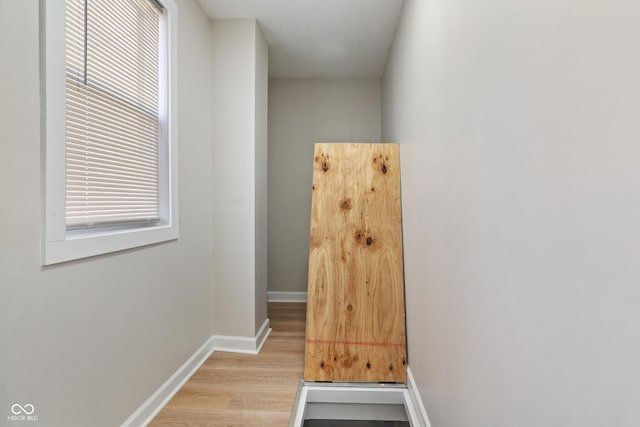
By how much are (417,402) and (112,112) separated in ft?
7.06

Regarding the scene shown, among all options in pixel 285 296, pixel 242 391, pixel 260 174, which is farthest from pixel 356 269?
pixel 285 296

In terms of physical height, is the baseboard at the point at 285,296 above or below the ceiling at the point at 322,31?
below

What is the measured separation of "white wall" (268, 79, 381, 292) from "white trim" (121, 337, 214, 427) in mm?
1581

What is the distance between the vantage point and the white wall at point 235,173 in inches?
104

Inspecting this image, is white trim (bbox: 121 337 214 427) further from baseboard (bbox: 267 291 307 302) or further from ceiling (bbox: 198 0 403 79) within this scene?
A: ceiling (bbox: 198 0 403 79)

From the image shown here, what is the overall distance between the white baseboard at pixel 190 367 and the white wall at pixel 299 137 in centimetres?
→ 111

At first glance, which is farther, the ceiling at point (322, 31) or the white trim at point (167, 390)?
the ceiling at point (322, 31)

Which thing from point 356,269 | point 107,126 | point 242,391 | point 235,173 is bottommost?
point 242,391

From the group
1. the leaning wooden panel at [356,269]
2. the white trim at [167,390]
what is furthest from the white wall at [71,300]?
the leaning wooden panel at [356,269]

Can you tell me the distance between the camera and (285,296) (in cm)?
A: 405

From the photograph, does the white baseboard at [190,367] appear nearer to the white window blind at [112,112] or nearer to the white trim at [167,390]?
the white trim at [167,390]

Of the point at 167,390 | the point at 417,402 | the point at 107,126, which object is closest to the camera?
the point at 107,126

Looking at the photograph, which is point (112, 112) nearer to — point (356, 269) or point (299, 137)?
point (356, 269)

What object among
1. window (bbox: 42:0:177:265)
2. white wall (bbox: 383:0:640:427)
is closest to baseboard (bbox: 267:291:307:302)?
window (bbox: 42:0:177:265)
